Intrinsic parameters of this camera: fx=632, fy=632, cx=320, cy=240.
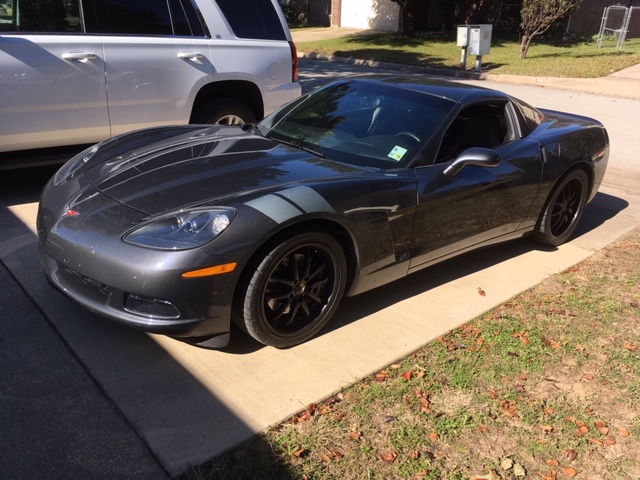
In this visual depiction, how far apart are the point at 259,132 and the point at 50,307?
6.10 feet

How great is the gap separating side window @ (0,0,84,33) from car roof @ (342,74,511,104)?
2590 mm

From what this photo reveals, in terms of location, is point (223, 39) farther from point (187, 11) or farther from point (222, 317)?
point (222, 317)

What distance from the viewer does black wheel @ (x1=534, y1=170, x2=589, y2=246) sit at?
514 centimetres

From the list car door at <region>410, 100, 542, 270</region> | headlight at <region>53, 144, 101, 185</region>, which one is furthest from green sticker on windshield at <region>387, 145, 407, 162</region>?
headlight at <region>53, 144, 101, 185</region>

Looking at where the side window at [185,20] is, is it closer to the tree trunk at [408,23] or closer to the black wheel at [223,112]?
the black wheel at [223,112]

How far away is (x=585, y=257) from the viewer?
529 cm

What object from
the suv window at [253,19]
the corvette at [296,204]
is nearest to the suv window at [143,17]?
the suv window at [253,19]

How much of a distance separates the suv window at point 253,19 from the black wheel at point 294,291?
3.74m

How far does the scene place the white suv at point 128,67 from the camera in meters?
5.27

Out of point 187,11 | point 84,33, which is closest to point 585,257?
point 187,11

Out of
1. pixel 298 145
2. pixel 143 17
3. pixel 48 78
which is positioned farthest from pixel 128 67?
pixel 298 145

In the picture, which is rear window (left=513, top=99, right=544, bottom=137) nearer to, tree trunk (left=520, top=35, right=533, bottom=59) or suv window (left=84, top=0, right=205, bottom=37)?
suv window (left=84, top=0, right=205, bottom=37)

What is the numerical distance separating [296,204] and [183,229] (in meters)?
0.60

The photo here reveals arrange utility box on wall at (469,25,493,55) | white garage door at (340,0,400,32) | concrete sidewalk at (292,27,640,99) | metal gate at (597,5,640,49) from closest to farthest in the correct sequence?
concrete sidewalk at (292,27,640,99), utility box on wall at (469,25,493,55), metal gate at (597,5,640,49), white garage door at (340,0,400,32)
